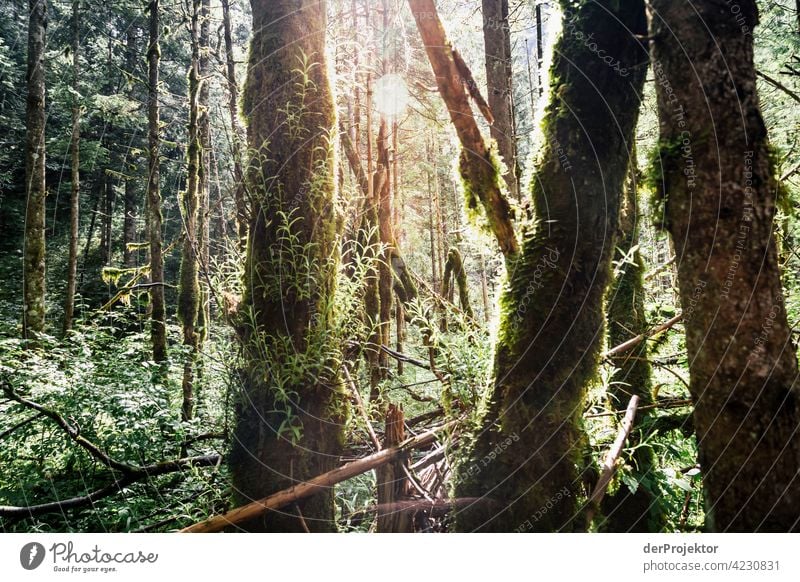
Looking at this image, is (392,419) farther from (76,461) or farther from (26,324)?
(26,324)

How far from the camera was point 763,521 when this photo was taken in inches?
64.8

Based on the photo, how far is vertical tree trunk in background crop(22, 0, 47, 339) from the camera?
10.3 feet

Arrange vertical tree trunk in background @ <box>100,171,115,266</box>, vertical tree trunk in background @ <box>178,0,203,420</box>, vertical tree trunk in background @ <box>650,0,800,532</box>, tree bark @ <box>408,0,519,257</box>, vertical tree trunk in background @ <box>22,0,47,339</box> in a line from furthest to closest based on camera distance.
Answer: vertical tree trunk in background @ <box>100,171,115,266</box>, vertical tree trunk in background @ <box>178,0,203,420</box>, vertical tree trunk in background @ <box>22,0,47,339</box>, tree bark @ <box>408,0,519,257</box>, vertical tree trunk in background @ <box>650,0,800,532</box>

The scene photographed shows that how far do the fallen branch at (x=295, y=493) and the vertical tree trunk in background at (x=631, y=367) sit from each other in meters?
1.30

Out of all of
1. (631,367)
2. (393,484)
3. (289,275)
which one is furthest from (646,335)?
(289,275)

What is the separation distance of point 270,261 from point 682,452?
2661mm

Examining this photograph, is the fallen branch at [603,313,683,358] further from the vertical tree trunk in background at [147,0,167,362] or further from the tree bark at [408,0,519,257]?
the vertical tree trunk in background at [147,0,167,362]

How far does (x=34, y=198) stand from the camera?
3.33m

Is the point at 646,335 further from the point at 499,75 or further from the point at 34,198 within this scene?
the point at 34,198

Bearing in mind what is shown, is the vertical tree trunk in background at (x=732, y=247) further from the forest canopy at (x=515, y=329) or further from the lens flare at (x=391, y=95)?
the lens flare at (x=391, y=95)

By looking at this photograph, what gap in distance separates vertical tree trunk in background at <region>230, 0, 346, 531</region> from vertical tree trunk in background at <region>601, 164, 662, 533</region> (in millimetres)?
1509

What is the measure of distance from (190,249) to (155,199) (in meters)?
1.34

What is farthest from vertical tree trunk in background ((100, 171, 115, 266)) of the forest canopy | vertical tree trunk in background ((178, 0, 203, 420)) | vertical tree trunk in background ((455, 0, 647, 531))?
vertical tree trunk in background ((455, 0, 647, 531))
